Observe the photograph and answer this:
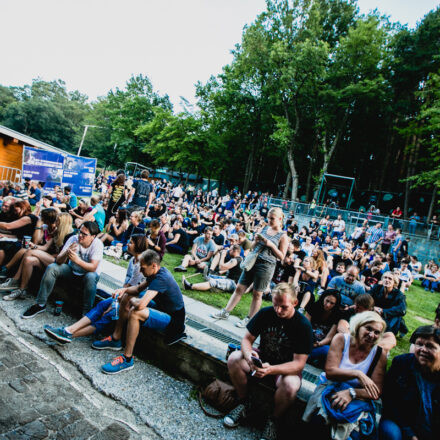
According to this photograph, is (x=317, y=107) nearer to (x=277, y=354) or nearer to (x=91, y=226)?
(x=91, y=226)

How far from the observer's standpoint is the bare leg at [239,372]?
2682mm

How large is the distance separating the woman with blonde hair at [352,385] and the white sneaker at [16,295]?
4.31m

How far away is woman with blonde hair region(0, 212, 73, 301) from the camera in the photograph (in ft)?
14.1

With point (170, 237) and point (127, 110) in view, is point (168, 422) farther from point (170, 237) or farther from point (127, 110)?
point (127, 110)

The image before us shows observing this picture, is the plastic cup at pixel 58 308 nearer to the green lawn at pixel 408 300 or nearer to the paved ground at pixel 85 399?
the paved ground at pixel 85 399

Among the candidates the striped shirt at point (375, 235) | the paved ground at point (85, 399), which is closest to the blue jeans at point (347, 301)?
the paved ground at point (85, 399)

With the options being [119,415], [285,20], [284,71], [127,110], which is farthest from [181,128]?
[119,415]

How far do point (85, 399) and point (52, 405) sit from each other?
0.90ft

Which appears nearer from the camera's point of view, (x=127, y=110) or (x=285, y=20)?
(x=285, y=20)

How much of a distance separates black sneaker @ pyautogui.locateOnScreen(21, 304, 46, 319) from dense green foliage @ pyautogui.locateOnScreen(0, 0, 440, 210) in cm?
1772

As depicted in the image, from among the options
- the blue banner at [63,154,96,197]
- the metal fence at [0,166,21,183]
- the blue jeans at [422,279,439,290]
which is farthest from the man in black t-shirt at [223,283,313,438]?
the metal fence at [0,166,21,183]

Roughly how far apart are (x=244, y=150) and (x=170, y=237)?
845 inches

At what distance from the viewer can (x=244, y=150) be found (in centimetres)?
2856

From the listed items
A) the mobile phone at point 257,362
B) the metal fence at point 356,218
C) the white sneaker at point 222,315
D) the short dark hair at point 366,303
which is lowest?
the white sneaker at point 222,315
